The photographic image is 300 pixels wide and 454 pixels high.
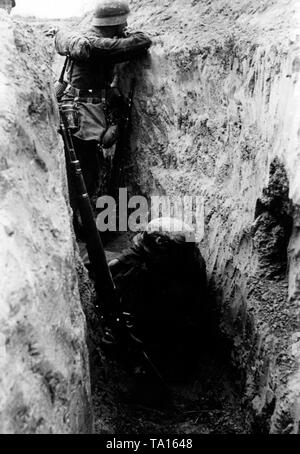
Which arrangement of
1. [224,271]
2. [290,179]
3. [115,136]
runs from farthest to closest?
[115,136] → [224,271] → [290,179]

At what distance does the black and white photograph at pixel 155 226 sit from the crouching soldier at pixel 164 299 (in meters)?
0.02

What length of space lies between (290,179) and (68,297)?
156 centimetres

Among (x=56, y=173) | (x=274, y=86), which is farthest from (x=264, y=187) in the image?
(x=56, y=173)

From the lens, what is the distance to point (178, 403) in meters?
4.60

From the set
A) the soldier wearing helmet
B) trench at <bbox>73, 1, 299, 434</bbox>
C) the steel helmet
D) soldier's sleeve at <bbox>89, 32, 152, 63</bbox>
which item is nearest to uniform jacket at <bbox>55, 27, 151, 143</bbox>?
soldier's sleeve at <bbox>89, 32, 152, 63</bbox>

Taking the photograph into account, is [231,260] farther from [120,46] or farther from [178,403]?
[120,46]

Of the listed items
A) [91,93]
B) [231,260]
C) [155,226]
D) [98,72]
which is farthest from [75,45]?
[231,260]

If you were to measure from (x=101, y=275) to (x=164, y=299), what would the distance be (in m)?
0.58

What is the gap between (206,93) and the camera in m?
5.61

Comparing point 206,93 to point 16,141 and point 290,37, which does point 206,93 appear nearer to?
point 290,37

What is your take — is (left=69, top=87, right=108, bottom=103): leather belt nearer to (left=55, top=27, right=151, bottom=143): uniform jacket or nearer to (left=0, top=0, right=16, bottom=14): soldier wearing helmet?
(left=55, top=27, right=151, bottom=143): uniform jacket

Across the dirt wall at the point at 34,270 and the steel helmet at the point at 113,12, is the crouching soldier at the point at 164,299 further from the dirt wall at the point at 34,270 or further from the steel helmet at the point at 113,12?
the steel helmet at the point at 113,12

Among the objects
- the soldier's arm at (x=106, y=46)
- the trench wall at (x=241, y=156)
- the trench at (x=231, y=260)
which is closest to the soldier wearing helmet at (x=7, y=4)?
the trench wall at (x=241, y=156)

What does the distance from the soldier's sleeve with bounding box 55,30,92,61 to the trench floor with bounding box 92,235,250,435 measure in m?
2.98
